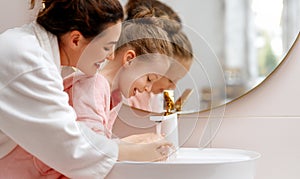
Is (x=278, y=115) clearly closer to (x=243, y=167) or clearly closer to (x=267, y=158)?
(x=267, y=158)

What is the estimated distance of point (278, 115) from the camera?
4.52 feet

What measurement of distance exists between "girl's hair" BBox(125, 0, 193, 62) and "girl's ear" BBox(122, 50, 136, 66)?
111 mm

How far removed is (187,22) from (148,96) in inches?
10.1

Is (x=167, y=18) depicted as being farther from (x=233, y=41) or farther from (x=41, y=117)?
(x=41, y=117)

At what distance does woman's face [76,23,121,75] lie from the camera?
3.81 ft

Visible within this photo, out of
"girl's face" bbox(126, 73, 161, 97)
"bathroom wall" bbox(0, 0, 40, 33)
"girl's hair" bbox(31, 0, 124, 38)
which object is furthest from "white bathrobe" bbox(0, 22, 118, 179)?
"bathroom wall" bbox(0, 0, 40, 33)

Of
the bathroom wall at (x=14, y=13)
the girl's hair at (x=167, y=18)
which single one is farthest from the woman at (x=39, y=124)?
the bathroom wall at (x=14, y=13)

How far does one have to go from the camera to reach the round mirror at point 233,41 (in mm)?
1353

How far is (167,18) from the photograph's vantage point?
1.36 m

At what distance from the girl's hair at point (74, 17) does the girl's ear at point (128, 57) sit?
0.09 metres

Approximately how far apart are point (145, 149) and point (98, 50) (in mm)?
255

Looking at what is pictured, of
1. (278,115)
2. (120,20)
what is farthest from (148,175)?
(278,115)

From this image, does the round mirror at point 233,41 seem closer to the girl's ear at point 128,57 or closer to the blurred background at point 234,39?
the blurred background at point 234,39

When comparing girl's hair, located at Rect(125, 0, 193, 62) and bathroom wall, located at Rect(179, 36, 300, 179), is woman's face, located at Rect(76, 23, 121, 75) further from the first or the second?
bathroom wall, located at Rect(179, 36, 300, 179)
